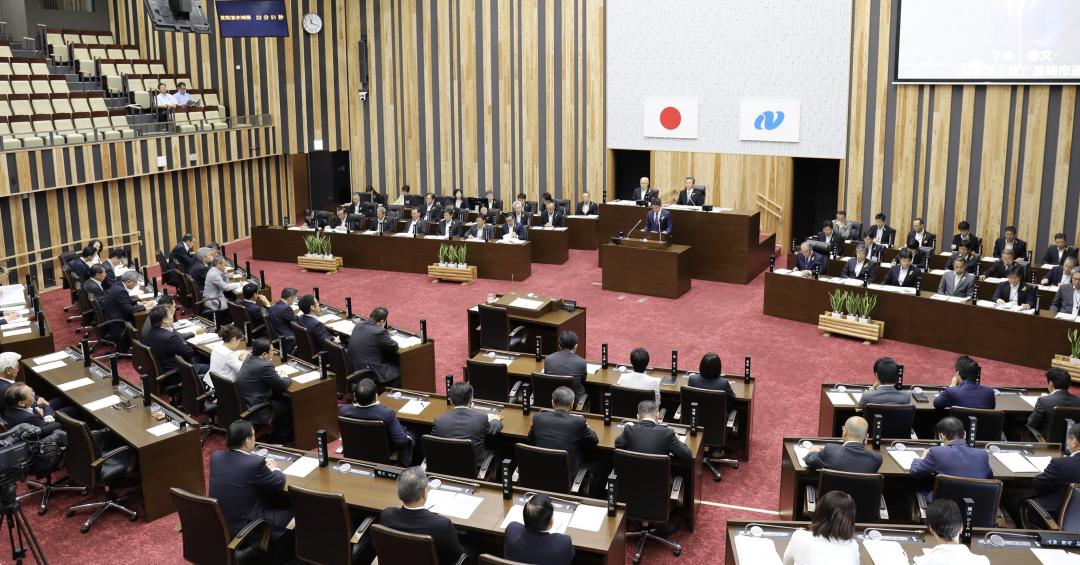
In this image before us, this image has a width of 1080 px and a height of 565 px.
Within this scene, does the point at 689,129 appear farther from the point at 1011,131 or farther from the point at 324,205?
the point at 324,205

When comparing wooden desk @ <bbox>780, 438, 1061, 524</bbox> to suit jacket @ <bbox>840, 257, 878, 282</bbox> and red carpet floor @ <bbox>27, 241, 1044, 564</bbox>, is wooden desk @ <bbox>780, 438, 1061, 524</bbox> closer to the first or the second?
red carpet floor @ <bbox>27, 241, 1044, 564</bbox>

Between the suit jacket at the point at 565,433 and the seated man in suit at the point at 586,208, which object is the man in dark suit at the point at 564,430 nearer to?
the suit jacket at the point at 565,433

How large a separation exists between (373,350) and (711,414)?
323cm

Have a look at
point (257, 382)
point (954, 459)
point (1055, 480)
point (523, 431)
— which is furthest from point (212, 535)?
point (1055, 480)

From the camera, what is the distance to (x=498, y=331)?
973 centimetres

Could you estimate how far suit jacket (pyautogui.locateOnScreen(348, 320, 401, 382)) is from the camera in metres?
8.36

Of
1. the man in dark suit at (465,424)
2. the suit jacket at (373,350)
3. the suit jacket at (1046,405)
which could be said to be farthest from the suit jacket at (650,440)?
the suit jacket at (373,350)

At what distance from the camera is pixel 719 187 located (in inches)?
664

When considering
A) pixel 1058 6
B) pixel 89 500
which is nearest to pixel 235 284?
pixel 89 500

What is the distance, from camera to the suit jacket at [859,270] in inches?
447

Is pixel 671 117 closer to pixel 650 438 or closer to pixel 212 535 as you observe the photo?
pixel 650 438

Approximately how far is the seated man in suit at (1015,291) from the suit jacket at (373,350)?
23.1 ft

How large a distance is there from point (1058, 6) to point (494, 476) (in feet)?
35.2

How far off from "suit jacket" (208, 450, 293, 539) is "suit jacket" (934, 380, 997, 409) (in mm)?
5003
